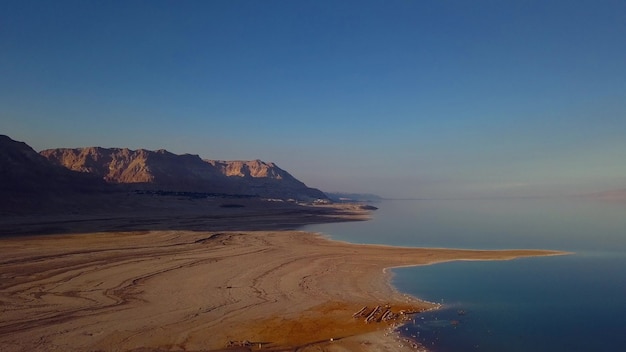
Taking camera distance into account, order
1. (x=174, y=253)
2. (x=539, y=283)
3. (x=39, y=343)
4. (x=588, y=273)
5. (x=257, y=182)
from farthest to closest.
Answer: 1. (x=257, y=182)
2. (x=174, y=253)
3. (x=588, y=273)
4. (x=539, y=283)
5. (x=39, y=343)

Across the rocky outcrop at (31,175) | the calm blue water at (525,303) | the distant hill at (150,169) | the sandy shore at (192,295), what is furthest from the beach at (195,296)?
the distant hill at (150,169)

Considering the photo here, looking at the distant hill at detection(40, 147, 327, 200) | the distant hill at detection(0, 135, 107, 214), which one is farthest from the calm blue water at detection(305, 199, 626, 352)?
the distant hill at detection(40, 147, 327, 200)

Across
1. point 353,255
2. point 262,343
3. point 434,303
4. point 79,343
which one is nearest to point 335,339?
point 262,343

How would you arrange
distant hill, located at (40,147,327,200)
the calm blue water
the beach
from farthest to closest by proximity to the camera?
distant hill, located at (40,147,327,200) → the calm blue water → the beach

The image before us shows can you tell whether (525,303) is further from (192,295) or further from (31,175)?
(31,175)

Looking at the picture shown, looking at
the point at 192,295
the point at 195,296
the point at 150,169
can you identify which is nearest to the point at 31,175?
the point at 150,169

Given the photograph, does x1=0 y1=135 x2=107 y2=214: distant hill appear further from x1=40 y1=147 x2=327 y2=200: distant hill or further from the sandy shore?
the sandy shore

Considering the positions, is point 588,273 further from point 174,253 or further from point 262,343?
point 174,253
